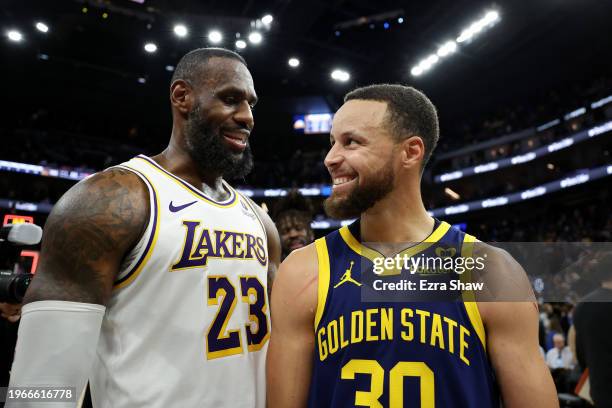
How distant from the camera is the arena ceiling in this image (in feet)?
60.0

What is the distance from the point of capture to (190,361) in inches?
70.0

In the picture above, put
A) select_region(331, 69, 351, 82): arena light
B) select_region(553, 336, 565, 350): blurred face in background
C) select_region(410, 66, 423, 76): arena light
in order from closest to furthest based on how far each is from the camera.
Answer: select_region(553, 336, 565, 350): blurred face in background
select_region(410, 66, 423, 76): arena light
select_region(331, 69, 351, 82): arena light

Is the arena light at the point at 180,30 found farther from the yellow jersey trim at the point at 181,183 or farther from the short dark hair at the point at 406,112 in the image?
the short dark hair at the point at 406,112

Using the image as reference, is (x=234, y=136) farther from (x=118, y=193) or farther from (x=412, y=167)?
(x=412, y=167)

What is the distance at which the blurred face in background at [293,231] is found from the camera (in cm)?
410

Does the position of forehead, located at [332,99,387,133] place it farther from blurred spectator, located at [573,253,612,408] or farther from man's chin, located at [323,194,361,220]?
blurred spectator, located at [573,253,612,408]

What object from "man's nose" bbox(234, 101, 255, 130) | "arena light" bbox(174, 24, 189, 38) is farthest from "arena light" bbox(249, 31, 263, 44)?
"man's nose" bbox(234, 101, 255, 130)

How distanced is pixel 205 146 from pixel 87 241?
736 millimetres

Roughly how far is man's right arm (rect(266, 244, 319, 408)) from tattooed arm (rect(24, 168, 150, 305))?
0.61m

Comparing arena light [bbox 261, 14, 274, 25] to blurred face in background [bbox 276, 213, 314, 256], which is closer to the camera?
blurred face in background [bbox 276, 213, 314, 256]

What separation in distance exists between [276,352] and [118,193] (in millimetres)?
852

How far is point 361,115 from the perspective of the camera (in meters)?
1.83

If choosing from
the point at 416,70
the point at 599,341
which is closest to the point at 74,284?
the point at 599,341

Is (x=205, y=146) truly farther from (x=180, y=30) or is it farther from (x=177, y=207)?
(x=180, y=30)
